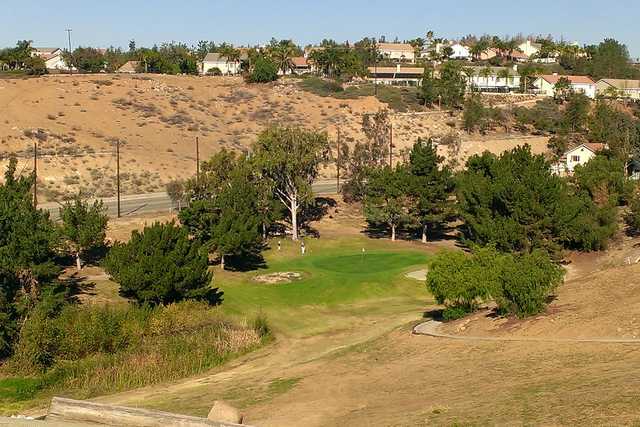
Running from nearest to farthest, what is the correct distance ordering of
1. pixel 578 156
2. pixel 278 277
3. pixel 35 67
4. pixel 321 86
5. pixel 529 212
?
pixel 278 277 → pixel 529 212 → pixel 578 156 → pixel 35 67 → pixel 321 86

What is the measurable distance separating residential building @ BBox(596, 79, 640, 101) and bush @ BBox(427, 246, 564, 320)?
13447 cm

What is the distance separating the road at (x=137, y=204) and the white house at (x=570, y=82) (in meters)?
87.1

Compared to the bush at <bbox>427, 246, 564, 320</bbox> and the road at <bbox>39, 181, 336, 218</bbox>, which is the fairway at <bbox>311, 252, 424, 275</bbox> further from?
the road at <bbox>39, 181, 336, 218</bbox>

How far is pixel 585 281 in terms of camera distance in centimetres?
5025

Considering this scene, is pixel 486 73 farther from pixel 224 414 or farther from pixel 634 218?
pixel 224 414

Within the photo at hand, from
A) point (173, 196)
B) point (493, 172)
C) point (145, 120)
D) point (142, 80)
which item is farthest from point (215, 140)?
point (493, 172)

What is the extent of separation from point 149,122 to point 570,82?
90784 mm

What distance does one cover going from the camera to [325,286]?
200ft

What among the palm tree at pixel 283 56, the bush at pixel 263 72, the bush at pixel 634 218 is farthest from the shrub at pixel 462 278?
the palm tree at pixel 283 56

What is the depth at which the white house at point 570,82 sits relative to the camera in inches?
6855

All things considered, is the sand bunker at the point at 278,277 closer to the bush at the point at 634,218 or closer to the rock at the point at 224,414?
the bush at the point at 634,218

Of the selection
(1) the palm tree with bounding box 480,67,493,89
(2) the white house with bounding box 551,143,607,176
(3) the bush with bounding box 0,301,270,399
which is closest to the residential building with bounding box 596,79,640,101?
(1) the palm tree with bounding box 480,67,493,89

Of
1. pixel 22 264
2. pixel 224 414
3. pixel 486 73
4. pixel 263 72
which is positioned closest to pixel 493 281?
pixel 224 414

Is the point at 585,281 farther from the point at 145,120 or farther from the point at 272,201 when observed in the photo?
the point at 145,120
